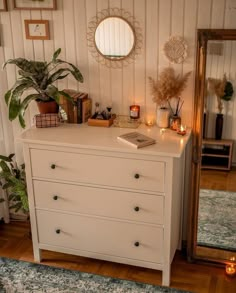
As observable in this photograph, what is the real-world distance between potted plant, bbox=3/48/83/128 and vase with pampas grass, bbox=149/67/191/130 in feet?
1.64

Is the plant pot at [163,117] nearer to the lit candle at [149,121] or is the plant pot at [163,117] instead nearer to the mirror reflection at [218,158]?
the lit candle at [149,121]

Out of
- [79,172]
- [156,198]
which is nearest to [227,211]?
[156,198]

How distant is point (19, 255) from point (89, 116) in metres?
1.11

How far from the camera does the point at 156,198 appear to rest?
2.53 m

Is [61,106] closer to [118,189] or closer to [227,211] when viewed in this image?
[118,189]

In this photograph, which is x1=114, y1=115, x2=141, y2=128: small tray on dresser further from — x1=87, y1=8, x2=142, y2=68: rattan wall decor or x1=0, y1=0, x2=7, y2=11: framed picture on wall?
x1=0, y1=0, x2=7, y2=11: framed picture on wall

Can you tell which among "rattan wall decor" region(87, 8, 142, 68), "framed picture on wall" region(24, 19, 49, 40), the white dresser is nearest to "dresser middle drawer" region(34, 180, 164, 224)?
the white dresser

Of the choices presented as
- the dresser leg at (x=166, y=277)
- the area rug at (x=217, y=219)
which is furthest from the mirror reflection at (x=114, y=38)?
the dresser leg at (x=166, y=277)

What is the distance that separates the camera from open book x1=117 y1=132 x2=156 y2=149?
2459 millimetres

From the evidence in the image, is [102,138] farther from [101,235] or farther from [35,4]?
[35,4]

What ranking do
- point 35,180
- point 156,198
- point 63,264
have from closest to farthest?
point 156,198 → point 35,180 → point 63,264

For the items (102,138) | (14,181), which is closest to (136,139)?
(102,138)

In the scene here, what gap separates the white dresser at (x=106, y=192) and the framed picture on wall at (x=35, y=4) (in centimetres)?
77

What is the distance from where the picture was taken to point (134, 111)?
280 cm
